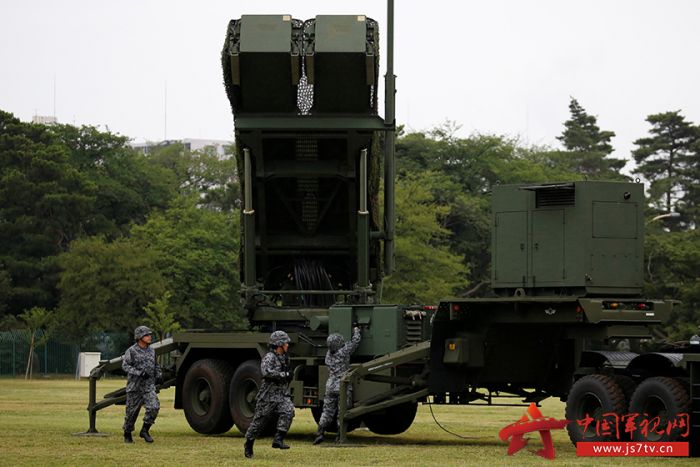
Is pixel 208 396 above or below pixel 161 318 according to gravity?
below

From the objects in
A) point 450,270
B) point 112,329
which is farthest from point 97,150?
point 450,270

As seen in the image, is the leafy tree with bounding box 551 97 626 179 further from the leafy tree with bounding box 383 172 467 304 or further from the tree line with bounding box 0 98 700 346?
the leafy tree with bounding box 383 172 467 304

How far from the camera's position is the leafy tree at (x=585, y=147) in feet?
322

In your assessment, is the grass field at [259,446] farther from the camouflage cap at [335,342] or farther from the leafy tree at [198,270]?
the leafy tree at [198,270]

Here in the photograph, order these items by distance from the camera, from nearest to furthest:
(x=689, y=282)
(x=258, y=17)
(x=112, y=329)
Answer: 1. (x=258, y=17)
2. (x=689, y=282)
3. (x=112, y=329)

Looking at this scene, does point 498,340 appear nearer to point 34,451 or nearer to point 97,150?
point 34,451

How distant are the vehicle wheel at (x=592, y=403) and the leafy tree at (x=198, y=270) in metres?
48.3

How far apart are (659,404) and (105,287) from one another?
47486 millimetres

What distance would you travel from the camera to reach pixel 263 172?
75.4 feet

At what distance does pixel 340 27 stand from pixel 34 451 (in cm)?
743

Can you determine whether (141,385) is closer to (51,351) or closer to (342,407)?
(342,407)

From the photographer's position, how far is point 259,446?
2014cm

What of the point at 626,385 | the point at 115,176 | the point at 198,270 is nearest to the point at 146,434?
the point at 626,385

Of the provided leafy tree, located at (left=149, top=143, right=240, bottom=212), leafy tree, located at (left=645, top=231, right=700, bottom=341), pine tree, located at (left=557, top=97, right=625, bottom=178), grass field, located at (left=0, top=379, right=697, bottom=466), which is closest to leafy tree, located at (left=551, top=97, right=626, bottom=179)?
pine tree, located at (left=557, top=97, right=625, bottom=178)
